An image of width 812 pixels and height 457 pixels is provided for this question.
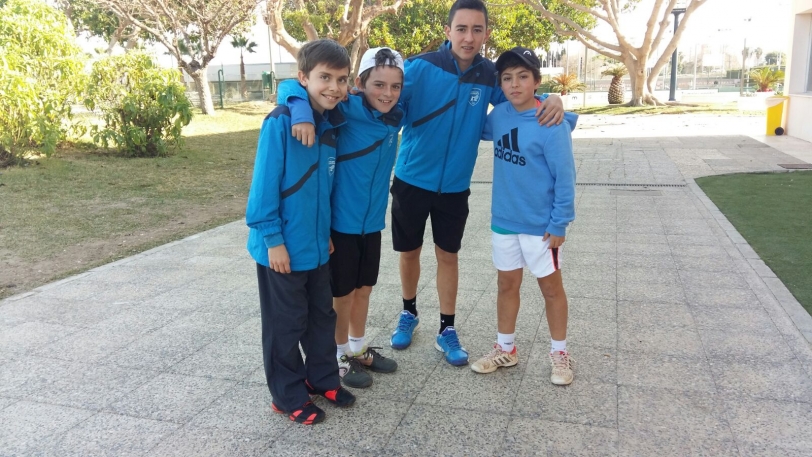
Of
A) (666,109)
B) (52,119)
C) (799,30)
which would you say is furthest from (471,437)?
(666,109)

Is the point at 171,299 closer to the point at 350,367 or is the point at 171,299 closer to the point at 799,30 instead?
the point at 350,367

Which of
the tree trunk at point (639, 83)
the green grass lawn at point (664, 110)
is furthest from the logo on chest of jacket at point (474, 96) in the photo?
the tree trunk at point (639, 83)

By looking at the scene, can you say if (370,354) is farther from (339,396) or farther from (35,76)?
(35,76)

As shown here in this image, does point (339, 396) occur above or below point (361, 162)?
below

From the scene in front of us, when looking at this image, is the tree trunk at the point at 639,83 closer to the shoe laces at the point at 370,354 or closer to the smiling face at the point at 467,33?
the smiling face at the point at 467,33

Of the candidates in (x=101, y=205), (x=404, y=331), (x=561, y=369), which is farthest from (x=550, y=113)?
(x=101, y=205)

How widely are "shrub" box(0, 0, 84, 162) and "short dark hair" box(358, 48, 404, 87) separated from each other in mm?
8726

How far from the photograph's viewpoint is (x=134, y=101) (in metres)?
11.5

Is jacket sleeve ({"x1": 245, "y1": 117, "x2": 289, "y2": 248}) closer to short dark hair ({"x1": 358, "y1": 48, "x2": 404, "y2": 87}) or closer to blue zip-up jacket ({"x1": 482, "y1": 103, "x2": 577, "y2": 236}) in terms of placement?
short dark hair ({"x1": 358, "y1": 48, "x2": 404, "y2": 87})

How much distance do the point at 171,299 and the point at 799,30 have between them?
1579 centimetres

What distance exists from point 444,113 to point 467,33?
41 centimetres

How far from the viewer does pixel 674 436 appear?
2.59 m

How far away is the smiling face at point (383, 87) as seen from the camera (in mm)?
2850

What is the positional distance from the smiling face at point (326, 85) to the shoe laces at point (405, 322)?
1490mm
